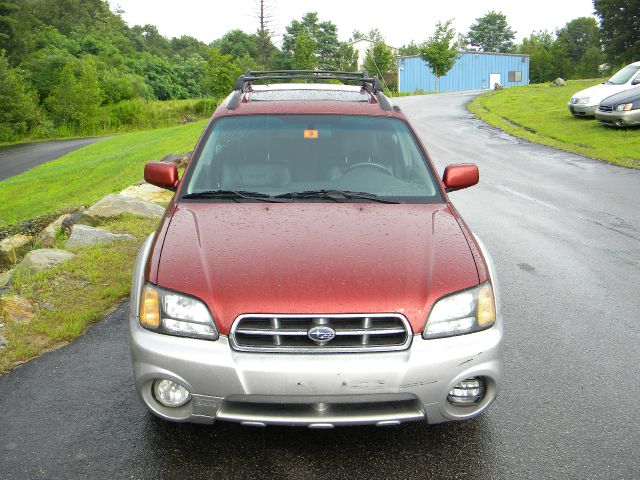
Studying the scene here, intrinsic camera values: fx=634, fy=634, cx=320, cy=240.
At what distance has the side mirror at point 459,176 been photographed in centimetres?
436

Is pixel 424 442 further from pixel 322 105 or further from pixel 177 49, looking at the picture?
pixel 177 49

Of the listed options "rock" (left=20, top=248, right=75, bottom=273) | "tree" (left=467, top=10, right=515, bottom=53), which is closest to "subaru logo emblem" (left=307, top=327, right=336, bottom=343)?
"rock" (left=20, top=248, right=75, bottom=273)

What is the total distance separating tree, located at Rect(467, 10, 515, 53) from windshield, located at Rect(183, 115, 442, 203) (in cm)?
12859

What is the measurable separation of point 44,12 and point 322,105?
95754mm

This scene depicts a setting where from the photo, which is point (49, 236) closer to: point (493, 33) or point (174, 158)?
point (174, 158)

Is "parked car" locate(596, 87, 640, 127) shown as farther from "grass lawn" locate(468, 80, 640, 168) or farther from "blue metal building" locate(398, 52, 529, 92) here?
"blue metal building" locate(398, 52, 529, 92)

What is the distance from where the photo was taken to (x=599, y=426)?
349 centimetres

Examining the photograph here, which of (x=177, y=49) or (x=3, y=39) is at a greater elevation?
(x=177, y=49)

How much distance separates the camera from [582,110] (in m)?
22.6

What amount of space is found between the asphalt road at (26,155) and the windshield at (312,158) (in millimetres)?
23556

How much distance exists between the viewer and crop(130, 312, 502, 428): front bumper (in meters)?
2.79

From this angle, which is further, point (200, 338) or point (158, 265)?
point (158, 265)

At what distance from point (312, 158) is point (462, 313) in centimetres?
177

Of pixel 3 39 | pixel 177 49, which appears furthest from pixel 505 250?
pixel 177 49
